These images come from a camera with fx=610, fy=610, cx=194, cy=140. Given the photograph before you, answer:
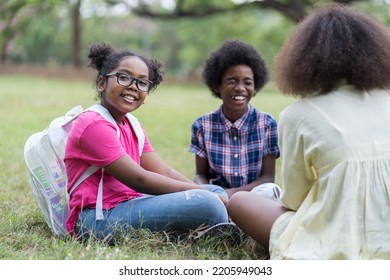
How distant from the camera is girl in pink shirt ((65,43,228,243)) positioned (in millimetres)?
3039

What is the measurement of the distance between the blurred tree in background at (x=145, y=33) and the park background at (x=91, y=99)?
72 mm

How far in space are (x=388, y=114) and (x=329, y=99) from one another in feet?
0.85

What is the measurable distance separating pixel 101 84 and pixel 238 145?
110cm

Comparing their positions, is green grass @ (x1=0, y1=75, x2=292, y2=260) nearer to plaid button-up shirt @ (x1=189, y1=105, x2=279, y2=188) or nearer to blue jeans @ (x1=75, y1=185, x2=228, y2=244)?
blue jeans @ (x1=75, y1=185, x2=228, y2=244)

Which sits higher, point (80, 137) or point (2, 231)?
point (80, 137)

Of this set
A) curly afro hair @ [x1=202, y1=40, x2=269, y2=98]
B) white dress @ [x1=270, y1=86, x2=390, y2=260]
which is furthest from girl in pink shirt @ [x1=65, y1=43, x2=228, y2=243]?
curly afro hair @ [x1=202, y1=40, x2=269, y2=98]

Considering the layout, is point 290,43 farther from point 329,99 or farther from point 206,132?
point 206,132

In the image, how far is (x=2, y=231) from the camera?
129 inches

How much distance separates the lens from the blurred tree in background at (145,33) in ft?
75.4

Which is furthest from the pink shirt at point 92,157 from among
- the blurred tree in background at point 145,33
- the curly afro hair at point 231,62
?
the blurred tree in background at point 145,33

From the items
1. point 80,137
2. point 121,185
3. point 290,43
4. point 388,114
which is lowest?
point 121,185

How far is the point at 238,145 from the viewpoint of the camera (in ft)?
13.2

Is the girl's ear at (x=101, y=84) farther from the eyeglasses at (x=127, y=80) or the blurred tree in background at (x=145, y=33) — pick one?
the blurred tree in background at (x=145, y=33)

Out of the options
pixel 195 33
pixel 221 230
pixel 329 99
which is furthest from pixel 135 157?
pixel 195 33
